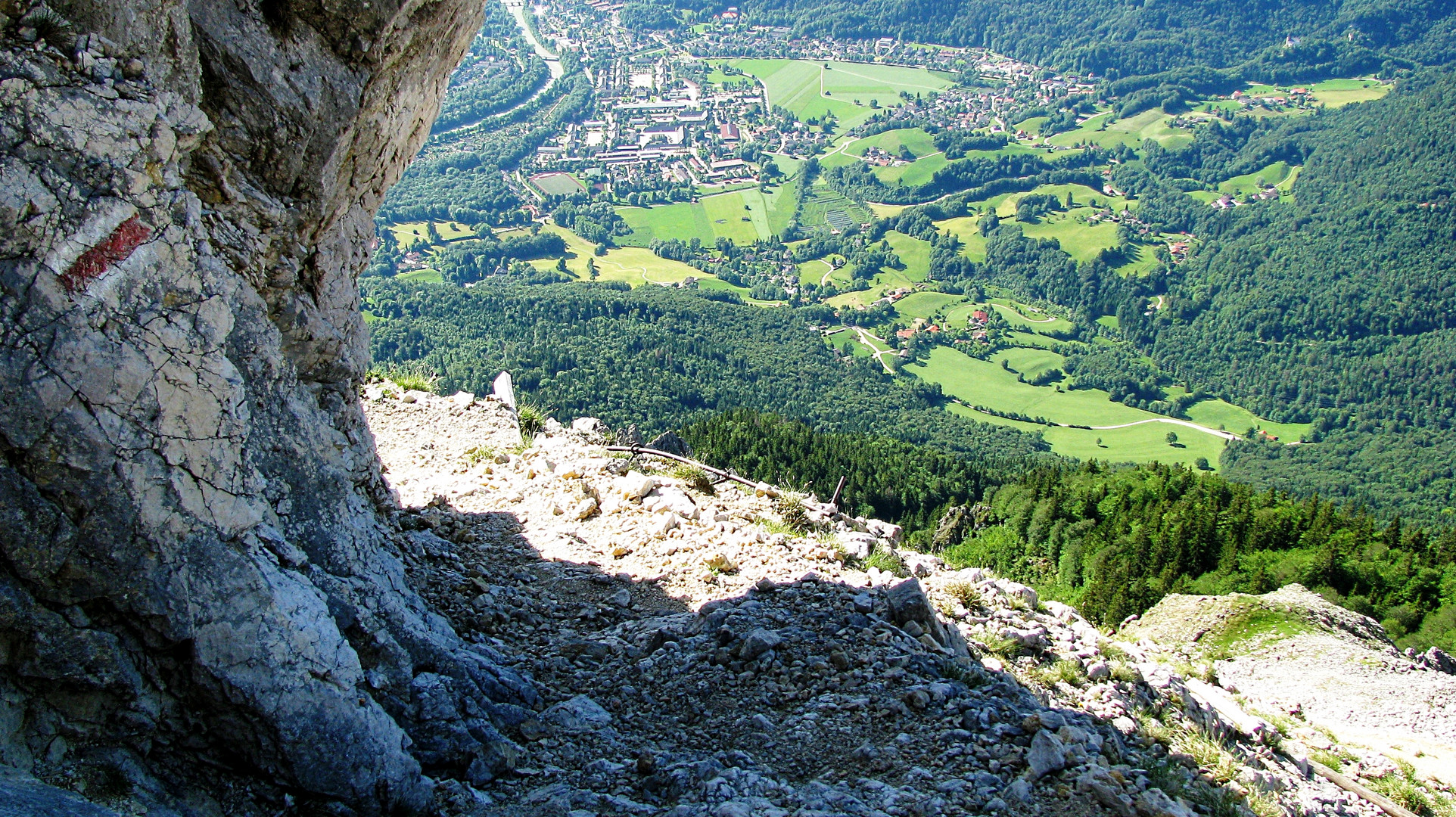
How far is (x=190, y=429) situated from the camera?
23.3ft

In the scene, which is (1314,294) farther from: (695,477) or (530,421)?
(695,477)

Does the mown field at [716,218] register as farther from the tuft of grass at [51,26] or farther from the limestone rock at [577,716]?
the tuft of grass at [51,26]

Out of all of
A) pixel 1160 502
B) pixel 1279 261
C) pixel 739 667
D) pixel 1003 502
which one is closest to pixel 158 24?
pixel 739 667

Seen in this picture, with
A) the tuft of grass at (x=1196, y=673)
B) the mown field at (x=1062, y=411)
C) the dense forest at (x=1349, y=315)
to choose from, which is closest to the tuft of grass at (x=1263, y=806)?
the tuft of grass at (x=1196, y=673)

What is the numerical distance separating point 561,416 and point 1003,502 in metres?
38.9

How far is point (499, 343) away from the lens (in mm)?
97188

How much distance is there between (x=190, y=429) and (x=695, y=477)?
10.1 m

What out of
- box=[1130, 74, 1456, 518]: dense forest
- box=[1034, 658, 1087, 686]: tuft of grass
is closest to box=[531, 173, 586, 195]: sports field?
box=[1130, 74, 1456, 518]: dense forest

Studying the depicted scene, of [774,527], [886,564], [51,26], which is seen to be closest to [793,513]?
[774,527]

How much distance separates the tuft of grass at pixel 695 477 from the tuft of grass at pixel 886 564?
3.54m

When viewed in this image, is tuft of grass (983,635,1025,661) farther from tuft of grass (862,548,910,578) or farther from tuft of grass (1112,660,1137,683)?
tuft of grass (862,548,910,578)

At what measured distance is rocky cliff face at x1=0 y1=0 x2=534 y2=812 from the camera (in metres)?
6.36

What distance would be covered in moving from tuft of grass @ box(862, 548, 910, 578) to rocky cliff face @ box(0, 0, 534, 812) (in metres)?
6.63

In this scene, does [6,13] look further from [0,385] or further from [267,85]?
[0,385]
